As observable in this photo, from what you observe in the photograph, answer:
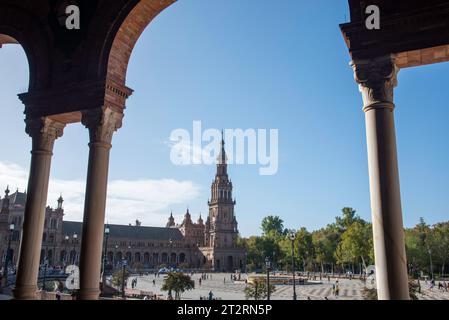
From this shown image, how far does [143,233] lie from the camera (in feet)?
449

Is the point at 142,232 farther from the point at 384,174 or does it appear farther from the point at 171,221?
the point at 384,174

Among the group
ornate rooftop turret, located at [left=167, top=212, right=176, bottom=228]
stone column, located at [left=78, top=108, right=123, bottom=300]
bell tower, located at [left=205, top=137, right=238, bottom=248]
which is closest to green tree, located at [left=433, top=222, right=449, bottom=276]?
bell tower, located at [left=205, top=137, right=238, bottom=248]

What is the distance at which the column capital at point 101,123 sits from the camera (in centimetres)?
1008

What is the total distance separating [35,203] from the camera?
34.4 ft

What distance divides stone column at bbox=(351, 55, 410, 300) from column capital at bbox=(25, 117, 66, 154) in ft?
27.4

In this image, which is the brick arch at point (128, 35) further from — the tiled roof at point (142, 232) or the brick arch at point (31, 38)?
the tiled roof at point (142, 232)

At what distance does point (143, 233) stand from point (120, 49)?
131390 millimetres

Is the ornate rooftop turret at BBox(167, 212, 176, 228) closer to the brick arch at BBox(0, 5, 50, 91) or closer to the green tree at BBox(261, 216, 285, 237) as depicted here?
the green tree at BBox(261, 216, 285, 237)

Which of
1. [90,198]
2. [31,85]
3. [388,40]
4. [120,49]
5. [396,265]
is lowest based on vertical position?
[396,265]

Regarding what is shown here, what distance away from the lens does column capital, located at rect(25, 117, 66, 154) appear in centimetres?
1110

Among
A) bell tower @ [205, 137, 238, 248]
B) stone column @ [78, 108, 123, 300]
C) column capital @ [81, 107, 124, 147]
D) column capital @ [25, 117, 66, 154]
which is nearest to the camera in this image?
stone column @ [78, 108, 123, 300]

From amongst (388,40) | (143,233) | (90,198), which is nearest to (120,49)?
(90,198)

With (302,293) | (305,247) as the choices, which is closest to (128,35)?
(302,293)
